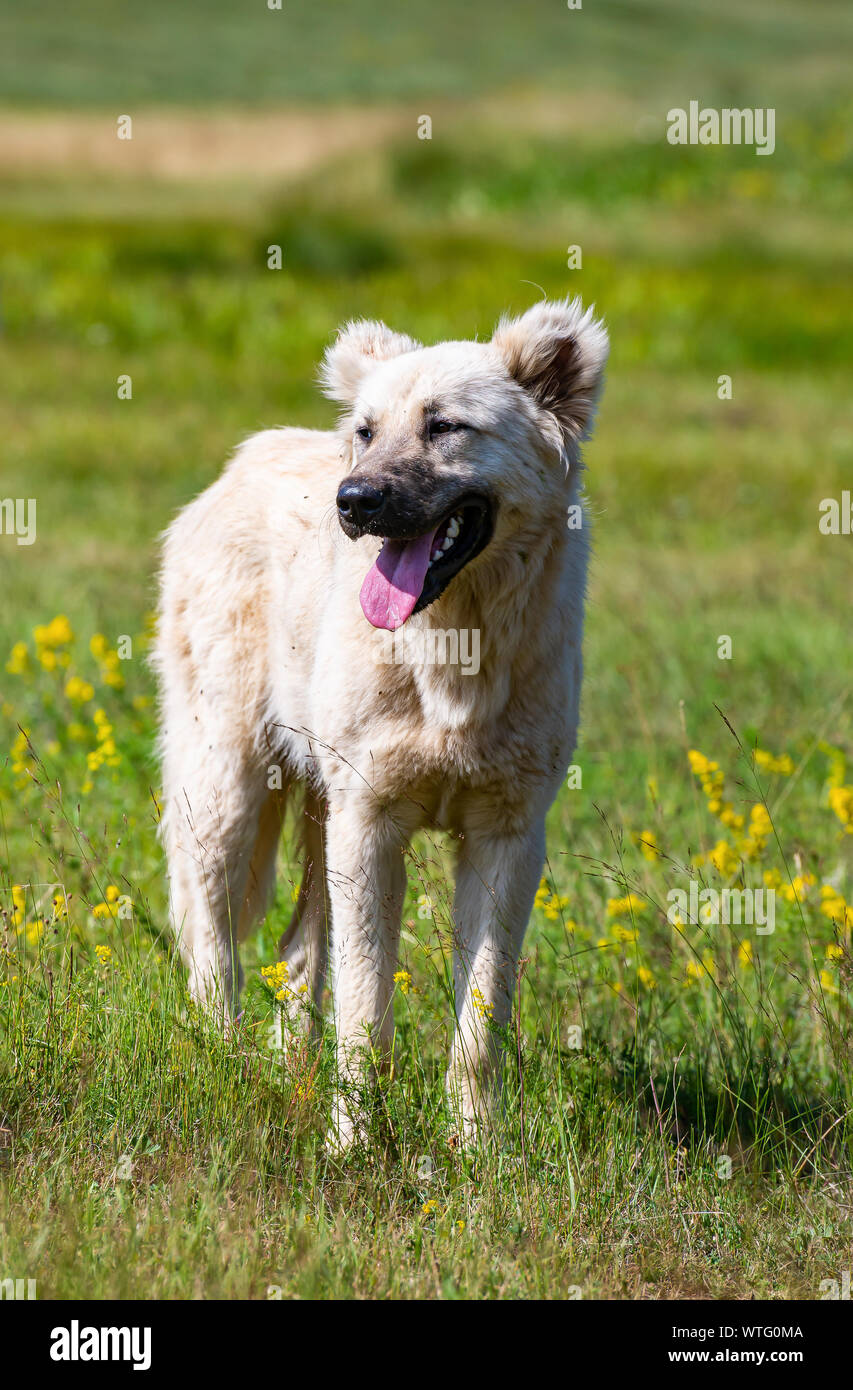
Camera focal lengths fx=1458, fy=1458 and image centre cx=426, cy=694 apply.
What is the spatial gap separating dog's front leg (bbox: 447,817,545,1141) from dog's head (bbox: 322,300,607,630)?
2.48 ft

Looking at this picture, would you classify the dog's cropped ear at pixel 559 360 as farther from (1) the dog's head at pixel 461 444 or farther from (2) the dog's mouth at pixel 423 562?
(2) the dog's mouth at pixel 423 562

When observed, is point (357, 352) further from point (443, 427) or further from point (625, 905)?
point (625, 905)

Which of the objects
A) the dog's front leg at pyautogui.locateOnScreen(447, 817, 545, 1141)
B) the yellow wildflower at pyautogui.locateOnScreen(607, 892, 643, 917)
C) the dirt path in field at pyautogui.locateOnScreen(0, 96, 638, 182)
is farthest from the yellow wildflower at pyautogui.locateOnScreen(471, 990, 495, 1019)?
the dirt path in field at pyautogui.locateOnScreen(0, 96, 638, 182)

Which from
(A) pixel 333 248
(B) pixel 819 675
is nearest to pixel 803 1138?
(B) pixel 819 675

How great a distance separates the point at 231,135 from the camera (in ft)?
129

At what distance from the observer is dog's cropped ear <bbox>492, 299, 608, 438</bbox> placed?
4.10 metres

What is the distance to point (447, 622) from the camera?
4125 mm

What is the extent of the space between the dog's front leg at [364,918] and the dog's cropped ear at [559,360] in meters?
1.24

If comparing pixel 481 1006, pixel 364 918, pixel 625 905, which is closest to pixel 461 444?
pixel 364 918

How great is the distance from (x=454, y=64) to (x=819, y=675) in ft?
179

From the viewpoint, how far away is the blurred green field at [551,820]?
11.8 feet

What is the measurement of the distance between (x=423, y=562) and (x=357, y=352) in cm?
81

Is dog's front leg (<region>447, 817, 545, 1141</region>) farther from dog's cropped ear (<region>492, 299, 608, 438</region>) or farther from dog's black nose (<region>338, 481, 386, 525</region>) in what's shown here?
dog's cropped ear (<region>492, 299, 608, 438</region>)
